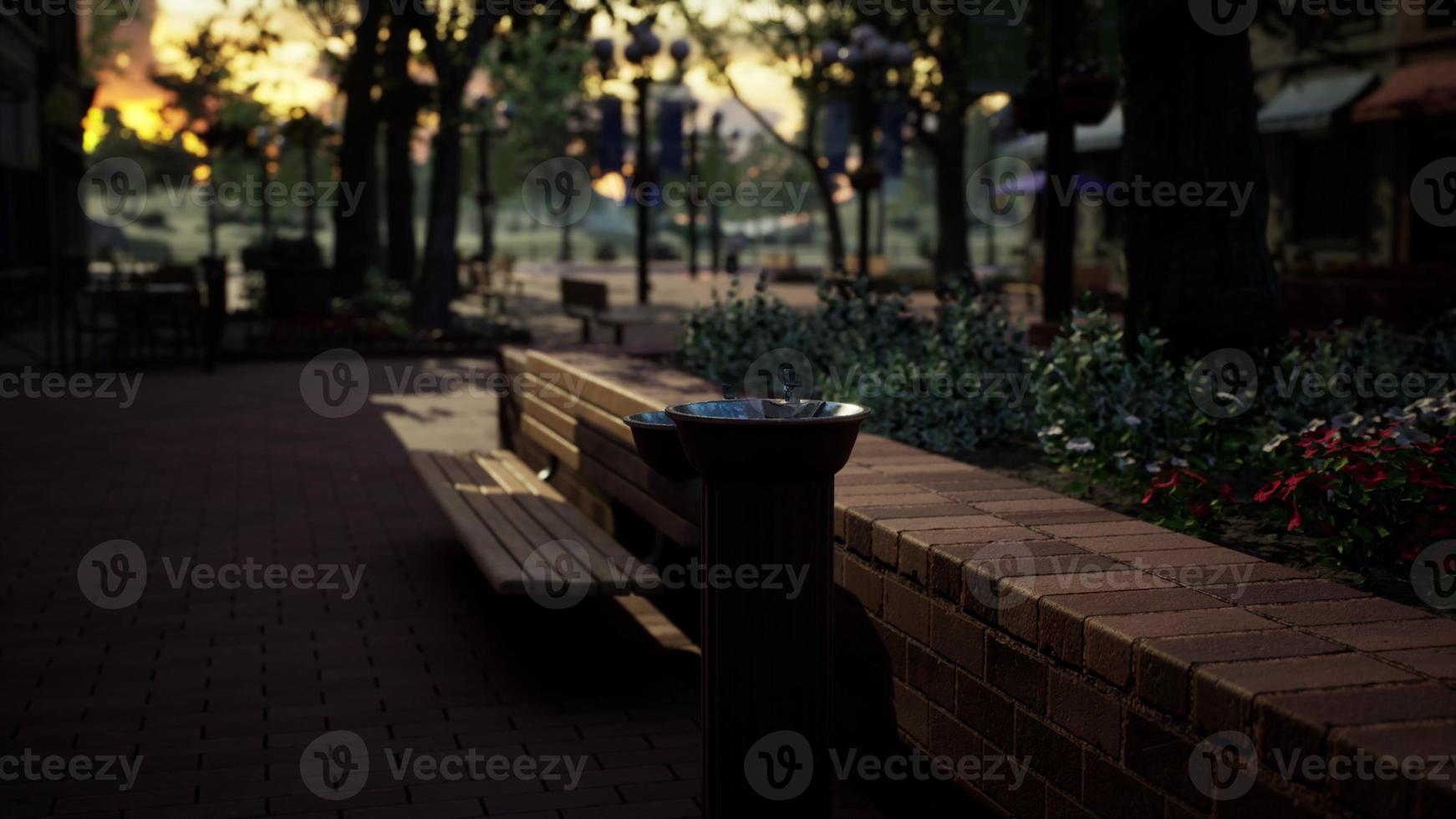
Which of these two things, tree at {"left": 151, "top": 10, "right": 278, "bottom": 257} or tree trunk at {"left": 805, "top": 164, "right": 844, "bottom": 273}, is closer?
tree at {"left": 151, "top": 10, "right": 278, "bottom": 257}

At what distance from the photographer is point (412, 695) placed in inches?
210

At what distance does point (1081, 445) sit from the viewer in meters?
5.32

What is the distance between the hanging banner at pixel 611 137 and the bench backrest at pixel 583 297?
1311 cm

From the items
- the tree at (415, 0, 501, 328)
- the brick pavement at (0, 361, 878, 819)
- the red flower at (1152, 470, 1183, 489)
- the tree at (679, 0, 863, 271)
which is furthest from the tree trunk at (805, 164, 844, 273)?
the red flower at (1152, 470, 1183, 489)

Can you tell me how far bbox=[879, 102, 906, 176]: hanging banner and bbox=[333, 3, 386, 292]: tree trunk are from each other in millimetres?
11403

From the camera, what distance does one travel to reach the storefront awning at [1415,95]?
2367cm

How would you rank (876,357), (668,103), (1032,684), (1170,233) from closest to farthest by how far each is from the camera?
(1032,684), (1170,233), (876,357), (668,103)

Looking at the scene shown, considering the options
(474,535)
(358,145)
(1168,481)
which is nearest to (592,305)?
(358,145)

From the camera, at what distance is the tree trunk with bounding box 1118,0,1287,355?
21.6 ft

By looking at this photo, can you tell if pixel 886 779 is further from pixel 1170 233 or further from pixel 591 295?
pixel 591 295

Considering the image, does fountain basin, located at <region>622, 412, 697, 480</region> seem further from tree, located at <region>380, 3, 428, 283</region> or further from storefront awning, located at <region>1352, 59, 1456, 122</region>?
storefront awning, located at <region>1352, 59, 1456, 122</region>

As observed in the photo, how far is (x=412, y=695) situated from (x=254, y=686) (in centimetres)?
57

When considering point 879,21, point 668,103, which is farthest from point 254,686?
point 668,103

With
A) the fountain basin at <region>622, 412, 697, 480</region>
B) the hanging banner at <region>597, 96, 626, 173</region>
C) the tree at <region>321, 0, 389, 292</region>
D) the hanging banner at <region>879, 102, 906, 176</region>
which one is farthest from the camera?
the hanging banner at <region>879, 102, 906, 176</region>
